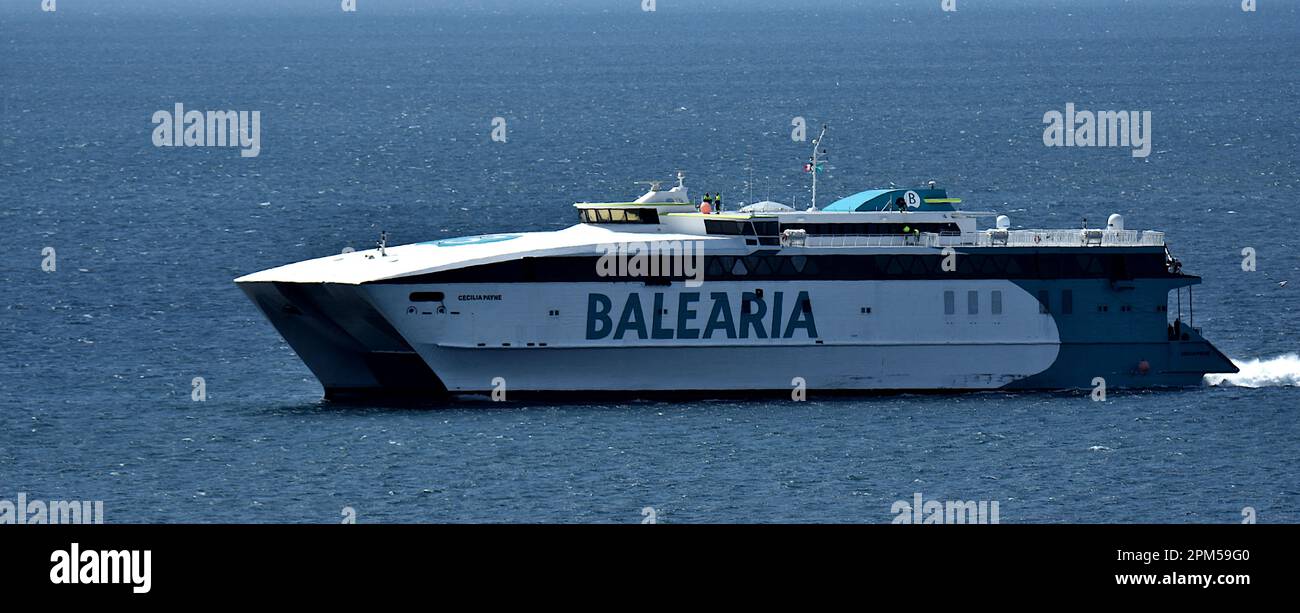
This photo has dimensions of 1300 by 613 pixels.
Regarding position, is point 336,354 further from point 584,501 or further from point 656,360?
point 584,501

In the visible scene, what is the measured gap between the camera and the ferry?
196ft

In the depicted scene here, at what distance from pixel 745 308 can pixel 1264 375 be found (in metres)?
15.2

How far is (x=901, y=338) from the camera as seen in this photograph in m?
61.5

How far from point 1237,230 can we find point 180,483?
186ft

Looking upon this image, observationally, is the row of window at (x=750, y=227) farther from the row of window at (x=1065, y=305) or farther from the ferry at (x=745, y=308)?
the row of window at (x=1065, y=305)

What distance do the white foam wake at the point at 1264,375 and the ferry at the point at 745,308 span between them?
132 centimetres

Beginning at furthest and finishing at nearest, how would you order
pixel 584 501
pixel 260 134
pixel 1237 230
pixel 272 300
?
pixel 260 134, pixel 1237 230, pixel 272 300, pixel 584 501

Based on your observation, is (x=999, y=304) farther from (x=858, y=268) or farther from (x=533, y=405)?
(x=533, y=405)

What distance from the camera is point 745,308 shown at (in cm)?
Answer: 6091

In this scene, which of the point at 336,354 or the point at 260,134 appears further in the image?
the point at 260,134

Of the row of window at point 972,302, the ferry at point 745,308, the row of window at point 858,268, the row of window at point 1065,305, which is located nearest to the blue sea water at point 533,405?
the ferry at point 745,308

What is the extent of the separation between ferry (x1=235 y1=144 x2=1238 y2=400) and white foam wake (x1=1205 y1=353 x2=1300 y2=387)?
1323mm

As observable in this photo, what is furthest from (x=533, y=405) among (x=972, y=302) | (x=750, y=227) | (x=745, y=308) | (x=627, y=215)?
(x=972, y=302)
